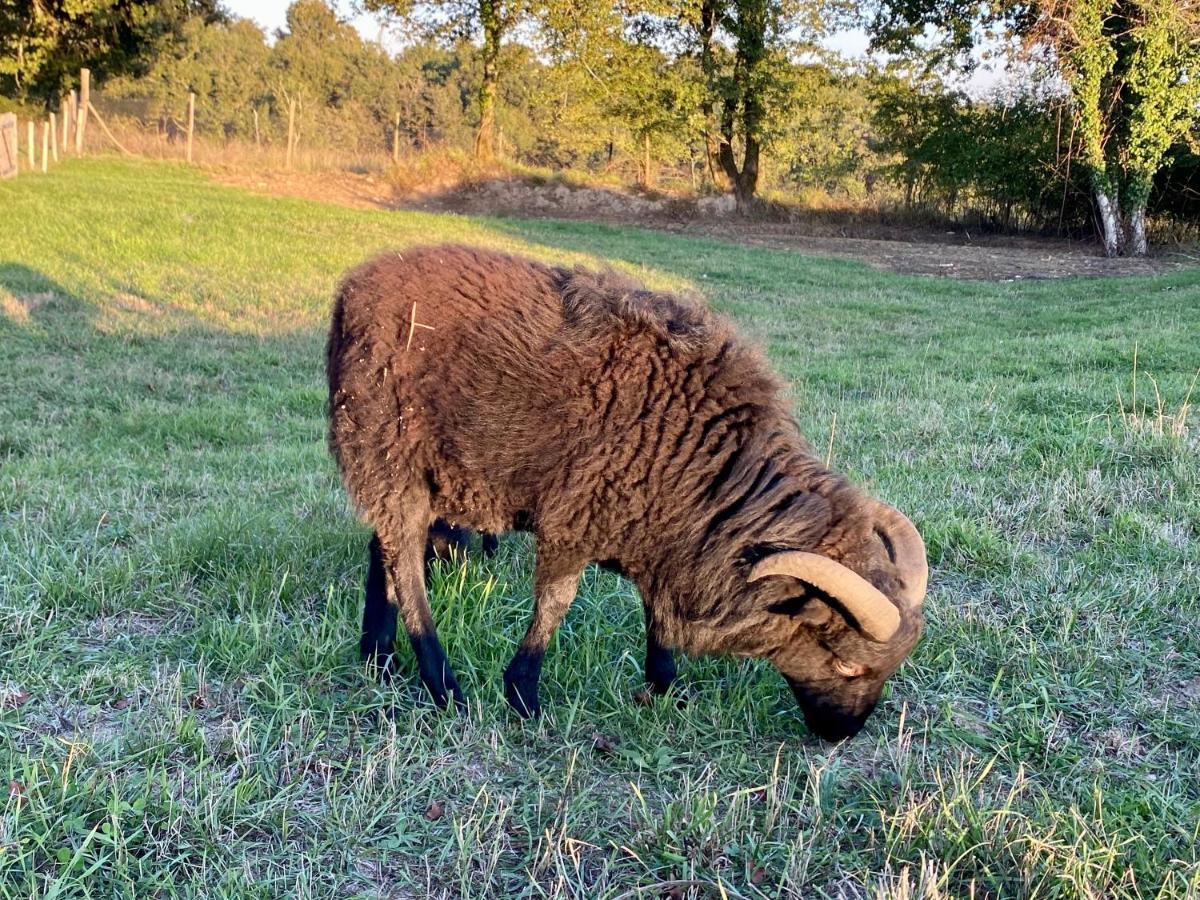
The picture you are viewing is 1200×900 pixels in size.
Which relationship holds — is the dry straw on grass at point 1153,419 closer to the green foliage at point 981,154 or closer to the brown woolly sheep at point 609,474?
the brown woolly sheep at point 609,474

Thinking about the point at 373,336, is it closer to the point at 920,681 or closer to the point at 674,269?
the point at 920,681

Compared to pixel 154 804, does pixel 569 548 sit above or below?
above

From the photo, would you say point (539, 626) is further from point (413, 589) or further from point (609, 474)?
point (609, 474)

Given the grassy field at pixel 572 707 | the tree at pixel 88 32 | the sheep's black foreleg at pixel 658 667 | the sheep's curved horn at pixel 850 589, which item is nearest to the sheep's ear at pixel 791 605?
the sheep's curved horn at pixel 850 589

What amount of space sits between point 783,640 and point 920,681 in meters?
0.87

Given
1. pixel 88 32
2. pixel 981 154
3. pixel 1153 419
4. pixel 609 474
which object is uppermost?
pixel 981 154

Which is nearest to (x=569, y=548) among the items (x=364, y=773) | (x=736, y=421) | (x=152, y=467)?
(x=736, y=421)

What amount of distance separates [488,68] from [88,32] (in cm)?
1432

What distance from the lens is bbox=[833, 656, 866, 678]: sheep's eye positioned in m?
3.49

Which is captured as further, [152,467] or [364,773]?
[152,467]

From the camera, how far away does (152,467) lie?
6.73 meters

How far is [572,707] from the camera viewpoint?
371cm

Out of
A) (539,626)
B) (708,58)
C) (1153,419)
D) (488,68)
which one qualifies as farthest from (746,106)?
(539,626)

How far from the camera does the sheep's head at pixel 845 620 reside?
3.37 meters
